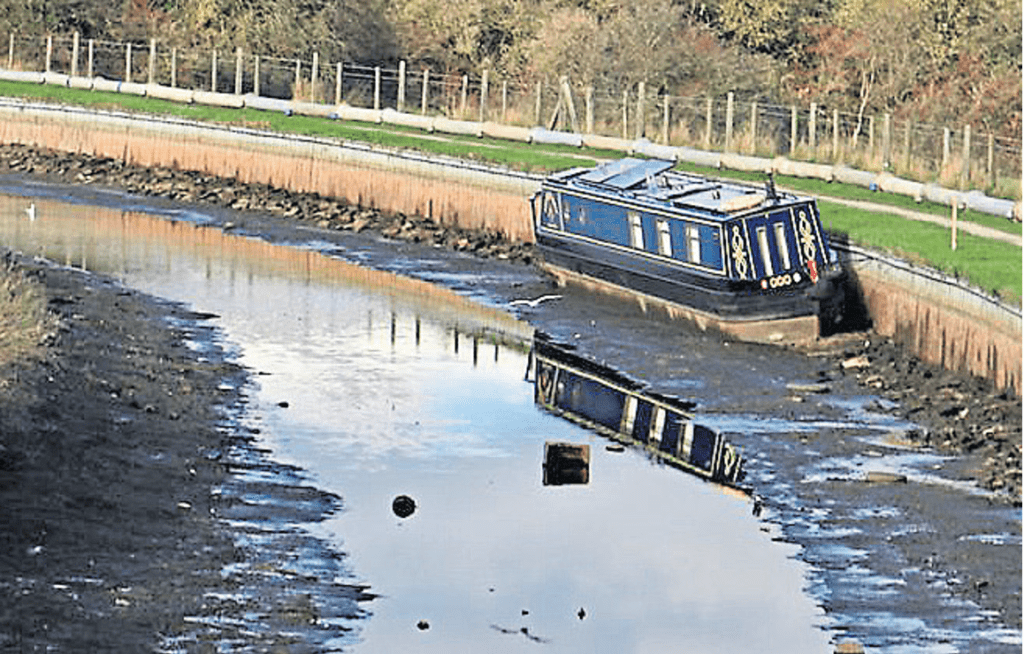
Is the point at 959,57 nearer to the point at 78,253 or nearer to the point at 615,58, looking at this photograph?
the point at 615,58

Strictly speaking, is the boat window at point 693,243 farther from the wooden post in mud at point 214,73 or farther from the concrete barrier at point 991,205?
the wooden post in mud at point 214,73

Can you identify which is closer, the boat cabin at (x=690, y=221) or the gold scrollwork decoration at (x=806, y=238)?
the boat cabin at (x=690, y=221)

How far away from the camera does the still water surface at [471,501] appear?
27438 mm

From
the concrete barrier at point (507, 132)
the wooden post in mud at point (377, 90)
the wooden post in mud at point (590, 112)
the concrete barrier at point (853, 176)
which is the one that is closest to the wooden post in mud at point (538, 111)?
the concrete barrier at point (507, 132)

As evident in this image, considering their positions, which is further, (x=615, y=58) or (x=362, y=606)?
(x=615, y=58)

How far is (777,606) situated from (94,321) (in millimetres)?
21605

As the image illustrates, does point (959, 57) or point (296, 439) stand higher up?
point (959, 57)

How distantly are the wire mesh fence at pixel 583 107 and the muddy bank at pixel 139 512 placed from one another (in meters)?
23.9

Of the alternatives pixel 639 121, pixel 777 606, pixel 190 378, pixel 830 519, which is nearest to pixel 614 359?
pixel 190 378

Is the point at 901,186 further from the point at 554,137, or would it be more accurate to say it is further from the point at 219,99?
the point at 219,99

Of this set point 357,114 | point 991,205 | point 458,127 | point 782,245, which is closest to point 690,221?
point 782,245

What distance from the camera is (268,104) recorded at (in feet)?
273

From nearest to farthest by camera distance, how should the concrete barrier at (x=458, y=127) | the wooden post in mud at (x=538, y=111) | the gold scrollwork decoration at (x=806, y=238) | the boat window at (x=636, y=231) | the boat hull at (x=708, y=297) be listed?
the boat hull at (x=708, y=297) → the gold scrollwork decoration at (x=806, y=238) → the boat window at (x=636, y=231) → the concrete barrier at (x=458, y=127) → the wooden post in mud at (x=538, y=111)

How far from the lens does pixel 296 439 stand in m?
38.0
